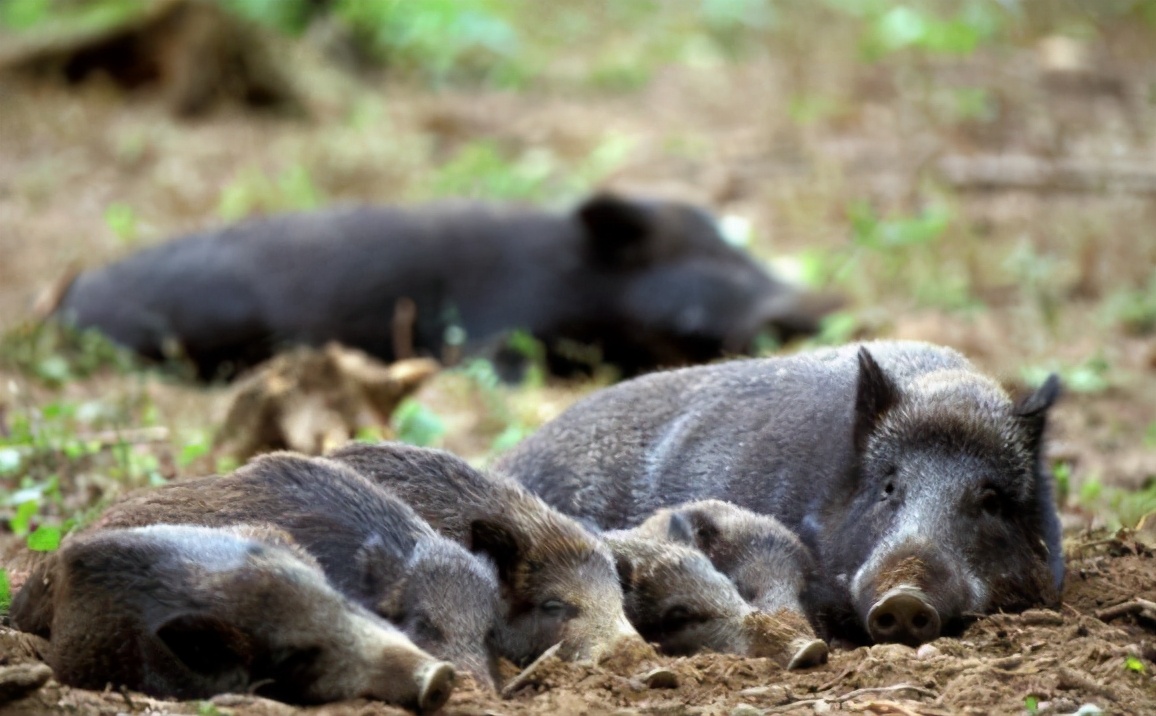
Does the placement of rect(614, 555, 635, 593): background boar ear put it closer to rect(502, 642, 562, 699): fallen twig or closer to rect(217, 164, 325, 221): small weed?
rect(502, 642, 562, 699): fallen twig

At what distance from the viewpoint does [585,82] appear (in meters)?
17.0

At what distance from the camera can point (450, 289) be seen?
10758 mm

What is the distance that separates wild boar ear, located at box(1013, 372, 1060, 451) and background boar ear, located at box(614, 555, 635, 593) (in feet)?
4.56

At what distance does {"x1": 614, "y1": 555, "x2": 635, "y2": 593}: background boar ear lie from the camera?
470cm

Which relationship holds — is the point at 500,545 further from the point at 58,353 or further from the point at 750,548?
the point at 58,353

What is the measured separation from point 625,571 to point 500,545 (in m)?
0.43

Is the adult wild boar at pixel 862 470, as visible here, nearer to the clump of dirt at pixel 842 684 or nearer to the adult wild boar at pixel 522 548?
the clump of dirt at pixel 842 684

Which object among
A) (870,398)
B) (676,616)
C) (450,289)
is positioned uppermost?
(870,398)

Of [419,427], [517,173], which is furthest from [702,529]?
[517,173]


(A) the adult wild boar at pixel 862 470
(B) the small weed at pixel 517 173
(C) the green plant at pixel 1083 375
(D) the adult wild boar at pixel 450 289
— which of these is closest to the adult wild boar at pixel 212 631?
(A) the adult wild boar at pixel 862 470

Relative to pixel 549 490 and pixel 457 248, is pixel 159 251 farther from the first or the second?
pixel 549 490

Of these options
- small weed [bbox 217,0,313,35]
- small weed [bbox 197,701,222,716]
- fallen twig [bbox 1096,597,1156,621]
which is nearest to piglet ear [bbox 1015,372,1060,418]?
fallen twig [bbox 1096,597,1156,621]

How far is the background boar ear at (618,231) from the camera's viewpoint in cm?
1090

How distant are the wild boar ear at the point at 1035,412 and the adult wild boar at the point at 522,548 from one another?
1.48 meters
